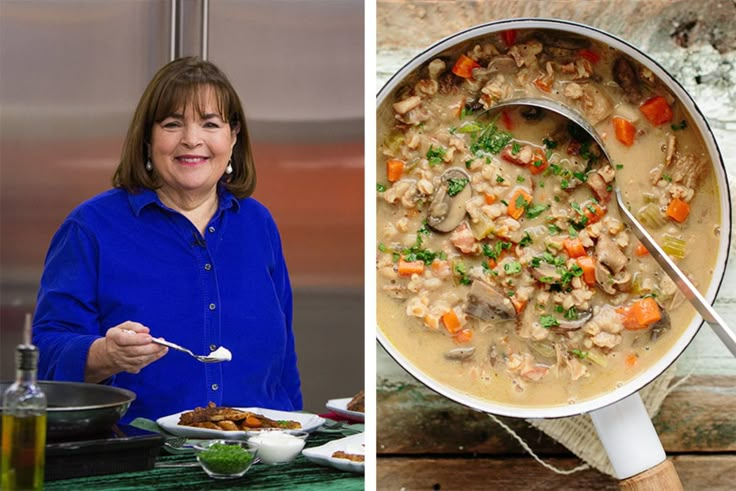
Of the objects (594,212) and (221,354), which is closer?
(221,354)

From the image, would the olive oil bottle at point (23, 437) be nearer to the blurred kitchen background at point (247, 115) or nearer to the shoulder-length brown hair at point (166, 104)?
the blurred kitchen background at point (247, 115)

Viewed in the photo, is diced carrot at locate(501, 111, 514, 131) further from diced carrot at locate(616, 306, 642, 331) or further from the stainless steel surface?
the stainless steel surface

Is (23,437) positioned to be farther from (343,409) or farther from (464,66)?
(464,66)

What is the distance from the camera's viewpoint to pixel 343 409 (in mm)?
1824

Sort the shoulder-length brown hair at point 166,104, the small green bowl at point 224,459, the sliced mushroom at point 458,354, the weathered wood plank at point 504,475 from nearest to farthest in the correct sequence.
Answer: the small green bowl at point 224,459
the shoulder-length brown hair at point 166,104
the sliced mushroom at point 458,354
the weathered wood plank at point 504,475

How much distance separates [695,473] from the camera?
94.0 inches

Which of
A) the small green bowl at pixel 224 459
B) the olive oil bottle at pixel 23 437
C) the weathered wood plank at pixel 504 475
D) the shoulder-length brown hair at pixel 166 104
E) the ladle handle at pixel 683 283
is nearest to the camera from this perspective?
the olive oil bottle at pixel 23 437

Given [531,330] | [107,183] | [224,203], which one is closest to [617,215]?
[531,330]

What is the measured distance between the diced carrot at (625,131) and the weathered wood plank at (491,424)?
0.76m

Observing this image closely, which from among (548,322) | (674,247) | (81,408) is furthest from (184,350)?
(674,247)

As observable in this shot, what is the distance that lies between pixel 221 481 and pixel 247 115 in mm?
766

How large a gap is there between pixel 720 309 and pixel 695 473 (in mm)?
478

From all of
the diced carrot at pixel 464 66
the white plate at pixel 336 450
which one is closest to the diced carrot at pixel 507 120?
the diced carrot at pixel 464 66

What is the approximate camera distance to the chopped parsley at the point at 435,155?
2074mm
